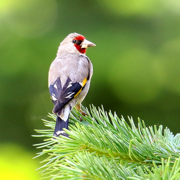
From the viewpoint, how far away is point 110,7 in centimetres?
528

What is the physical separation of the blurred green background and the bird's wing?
1813mm

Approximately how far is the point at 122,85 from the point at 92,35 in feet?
3.12

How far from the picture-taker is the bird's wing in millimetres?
2428

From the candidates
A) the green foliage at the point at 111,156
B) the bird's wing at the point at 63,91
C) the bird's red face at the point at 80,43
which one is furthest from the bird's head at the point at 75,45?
the green foliage at the point at 111,156

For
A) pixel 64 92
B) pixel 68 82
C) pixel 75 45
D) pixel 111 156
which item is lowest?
pixel 111 156

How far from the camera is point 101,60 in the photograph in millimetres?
4566

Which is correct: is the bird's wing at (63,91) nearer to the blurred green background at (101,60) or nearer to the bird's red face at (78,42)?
the bird's red face at (78,42)

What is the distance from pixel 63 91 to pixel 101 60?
212 cm

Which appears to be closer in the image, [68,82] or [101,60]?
[68,82]

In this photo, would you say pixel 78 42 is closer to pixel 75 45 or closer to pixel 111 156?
pixel 75 45

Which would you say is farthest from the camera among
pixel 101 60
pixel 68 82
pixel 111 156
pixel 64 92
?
pixel 101 60

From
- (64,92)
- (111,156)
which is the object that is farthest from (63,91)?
(111,156)

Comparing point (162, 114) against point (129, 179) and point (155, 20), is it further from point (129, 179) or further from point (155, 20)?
point (129, 179)

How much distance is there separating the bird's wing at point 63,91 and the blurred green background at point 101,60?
5.95ft
